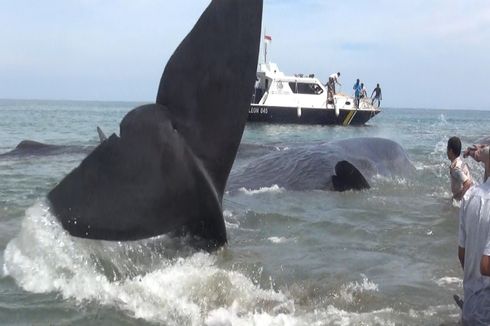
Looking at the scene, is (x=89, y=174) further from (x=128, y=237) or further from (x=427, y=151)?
(x=427, y=151)

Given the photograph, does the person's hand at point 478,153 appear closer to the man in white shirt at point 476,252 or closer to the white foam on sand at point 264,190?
the man in white shirt at point 476,252

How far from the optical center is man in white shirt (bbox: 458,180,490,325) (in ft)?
11.8

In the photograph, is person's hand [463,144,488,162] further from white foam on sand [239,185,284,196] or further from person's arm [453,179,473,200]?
white foam on sand [239,185,284,196]

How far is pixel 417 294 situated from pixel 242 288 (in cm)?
134

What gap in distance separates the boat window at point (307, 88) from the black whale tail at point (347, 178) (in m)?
30.7

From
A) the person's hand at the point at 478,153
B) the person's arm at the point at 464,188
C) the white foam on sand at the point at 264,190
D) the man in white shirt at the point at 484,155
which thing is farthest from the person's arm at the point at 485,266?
the white foam on sand at the point at 264,190

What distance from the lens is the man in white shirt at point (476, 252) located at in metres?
3.60

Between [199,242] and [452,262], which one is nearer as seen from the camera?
[199,242]

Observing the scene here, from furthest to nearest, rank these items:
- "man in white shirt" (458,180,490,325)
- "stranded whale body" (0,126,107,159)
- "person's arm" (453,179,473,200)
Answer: "stranded whale body" (0,126,107,159) → "person's arm" (453,179,473,200) → "man in white shirt" (458,180,490,325)

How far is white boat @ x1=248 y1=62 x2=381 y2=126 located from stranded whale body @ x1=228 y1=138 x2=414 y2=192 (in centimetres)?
2787

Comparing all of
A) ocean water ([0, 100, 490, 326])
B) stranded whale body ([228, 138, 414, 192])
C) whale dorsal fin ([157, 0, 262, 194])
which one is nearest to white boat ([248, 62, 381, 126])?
stranded whale body ([228, 138, 414, 192])

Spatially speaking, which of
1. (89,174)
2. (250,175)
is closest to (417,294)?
(89,174)

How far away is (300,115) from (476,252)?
114 ft

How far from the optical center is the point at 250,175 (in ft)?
31.4
